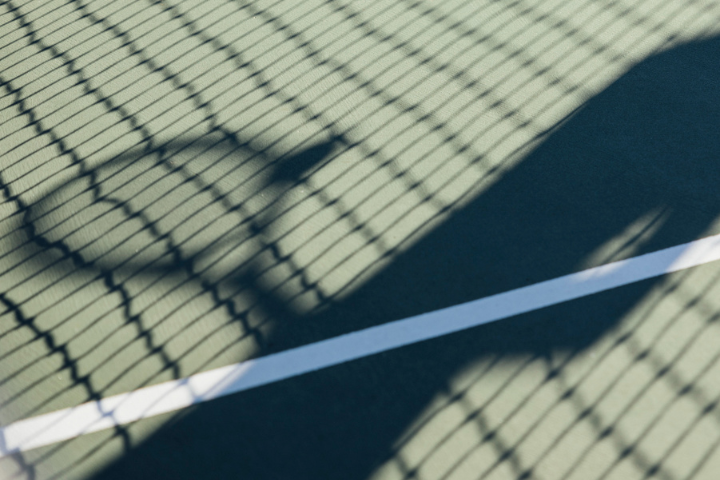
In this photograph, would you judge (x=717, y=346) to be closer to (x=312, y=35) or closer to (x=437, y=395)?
(x=437, y=395)

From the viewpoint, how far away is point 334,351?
320cm

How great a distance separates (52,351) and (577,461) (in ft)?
8.88

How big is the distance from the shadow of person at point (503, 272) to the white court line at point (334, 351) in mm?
51

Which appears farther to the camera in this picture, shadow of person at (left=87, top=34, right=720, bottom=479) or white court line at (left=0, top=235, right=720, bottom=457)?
white court line at (left=0, top=235, right=720, bottom=457)

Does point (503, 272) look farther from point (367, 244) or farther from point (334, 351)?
point (334, 351)

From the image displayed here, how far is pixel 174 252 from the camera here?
3.61m

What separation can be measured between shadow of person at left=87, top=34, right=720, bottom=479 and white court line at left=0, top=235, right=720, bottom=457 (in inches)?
2.0

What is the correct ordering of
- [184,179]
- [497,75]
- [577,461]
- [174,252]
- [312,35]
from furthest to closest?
[312,35]
[497,75]
[184,179]
[174,252]
[577,461]

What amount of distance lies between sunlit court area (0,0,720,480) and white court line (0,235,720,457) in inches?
0.5

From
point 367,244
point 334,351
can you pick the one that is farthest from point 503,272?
point 334,351

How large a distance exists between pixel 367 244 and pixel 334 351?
69 centimetres

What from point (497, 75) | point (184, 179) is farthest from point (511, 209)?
point (184, 179)

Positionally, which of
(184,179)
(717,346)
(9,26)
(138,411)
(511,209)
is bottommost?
(717,346)

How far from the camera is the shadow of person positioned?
9.70 feet
